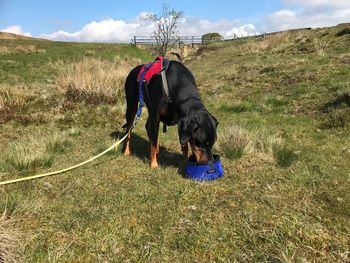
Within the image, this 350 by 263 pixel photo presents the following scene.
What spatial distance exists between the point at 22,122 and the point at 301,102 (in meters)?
6.11

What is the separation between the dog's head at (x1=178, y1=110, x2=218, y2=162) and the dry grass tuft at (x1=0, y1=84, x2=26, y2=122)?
5309 mm

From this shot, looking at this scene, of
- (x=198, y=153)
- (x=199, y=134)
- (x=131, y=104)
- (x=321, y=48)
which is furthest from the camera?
(x=321, y=48)

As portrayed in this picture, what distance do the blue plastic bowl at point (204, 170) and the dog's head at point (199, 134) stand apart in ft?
0.28

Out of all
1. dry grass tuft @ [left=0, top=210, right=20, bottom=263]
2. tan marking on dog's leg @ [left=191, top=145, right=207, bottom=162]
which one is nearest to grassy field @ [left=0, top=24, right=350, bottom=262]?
dry grass tuft @ [left=0, top=210, right=20, bottom=263]

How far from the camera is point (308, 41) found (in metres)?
21.1

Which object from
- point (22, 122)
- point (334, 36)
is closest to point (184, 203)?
point (22, 122)

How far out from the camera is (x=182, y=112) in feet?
15.9

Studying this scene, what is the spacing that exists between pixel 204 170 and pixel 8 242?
2.24 m

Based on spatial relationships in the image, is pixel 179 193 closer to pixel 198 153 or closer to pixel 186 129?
pixel 198 153

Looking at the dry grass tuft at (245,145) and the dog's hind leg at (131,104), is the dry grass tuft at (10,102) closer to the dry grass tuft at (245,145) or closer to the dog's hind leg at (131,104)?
the dog's hind leg at (131,104)

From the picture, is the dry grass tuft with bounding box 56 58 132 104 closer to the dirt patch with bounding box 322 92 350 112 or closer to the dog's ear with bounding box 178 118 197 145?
the dirt patch with bounding box 322 92 350 112

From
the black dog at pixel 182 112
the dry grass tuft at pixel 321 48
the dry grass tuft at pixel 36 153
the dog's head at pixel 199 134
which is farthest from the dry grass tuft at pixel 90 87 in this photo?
the dry grass tuft at pixel 321 48

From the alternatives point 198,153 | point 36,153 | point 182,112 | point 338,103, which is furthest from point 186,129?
point 338,103

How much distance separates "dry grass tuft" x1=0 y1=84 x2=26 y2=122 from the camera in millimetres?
8553
